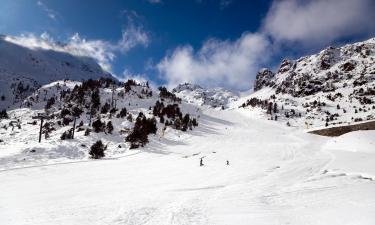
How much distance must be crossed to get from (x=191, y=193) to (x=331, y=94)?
124 m

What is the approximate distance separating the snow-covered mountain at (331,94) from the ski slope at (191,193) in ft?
171

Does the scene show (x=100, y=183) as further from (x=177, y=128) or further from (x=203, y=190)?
(x=177, y=128)

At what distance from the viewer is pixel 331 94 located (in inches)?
4988

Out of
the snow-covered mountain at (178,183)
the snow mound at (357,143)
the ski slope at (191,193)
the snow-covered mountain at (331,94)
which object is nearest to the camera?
the ski slope at (191,193)

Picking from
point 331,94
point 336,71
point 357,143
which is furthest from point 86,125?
point 336,71

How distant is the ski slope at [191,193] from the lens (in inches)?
479

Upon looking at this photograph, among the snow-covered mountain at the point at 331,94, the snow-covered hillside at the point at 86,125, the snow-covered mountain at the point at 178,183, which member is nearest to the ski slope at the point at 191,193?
the snow-covered mountain at the point at 178,183

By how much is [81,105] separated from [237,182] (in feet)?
241

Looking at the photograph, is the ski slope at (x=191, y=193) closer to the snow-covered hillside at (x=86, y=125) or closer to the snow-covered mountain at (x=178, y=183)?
the snow-covered mountain at (x=178, y=183)

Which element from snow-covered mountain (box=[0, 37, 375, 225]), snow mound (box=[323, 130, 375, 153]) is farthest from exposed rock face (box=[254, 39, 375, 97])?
snow mound (box=[323, 130, 375, 153])

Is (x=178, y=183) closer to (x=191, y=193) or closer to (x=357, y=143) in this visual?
(x=191, y=193)

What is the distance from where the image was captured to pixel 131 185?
19297mm

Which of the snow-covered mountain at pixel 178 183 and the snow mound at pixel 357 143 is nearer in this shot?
the snow-covered mountain at pixel 178 183

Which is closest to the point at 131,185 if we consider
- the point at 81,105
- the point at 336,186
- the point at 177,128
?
the point at 336,186
